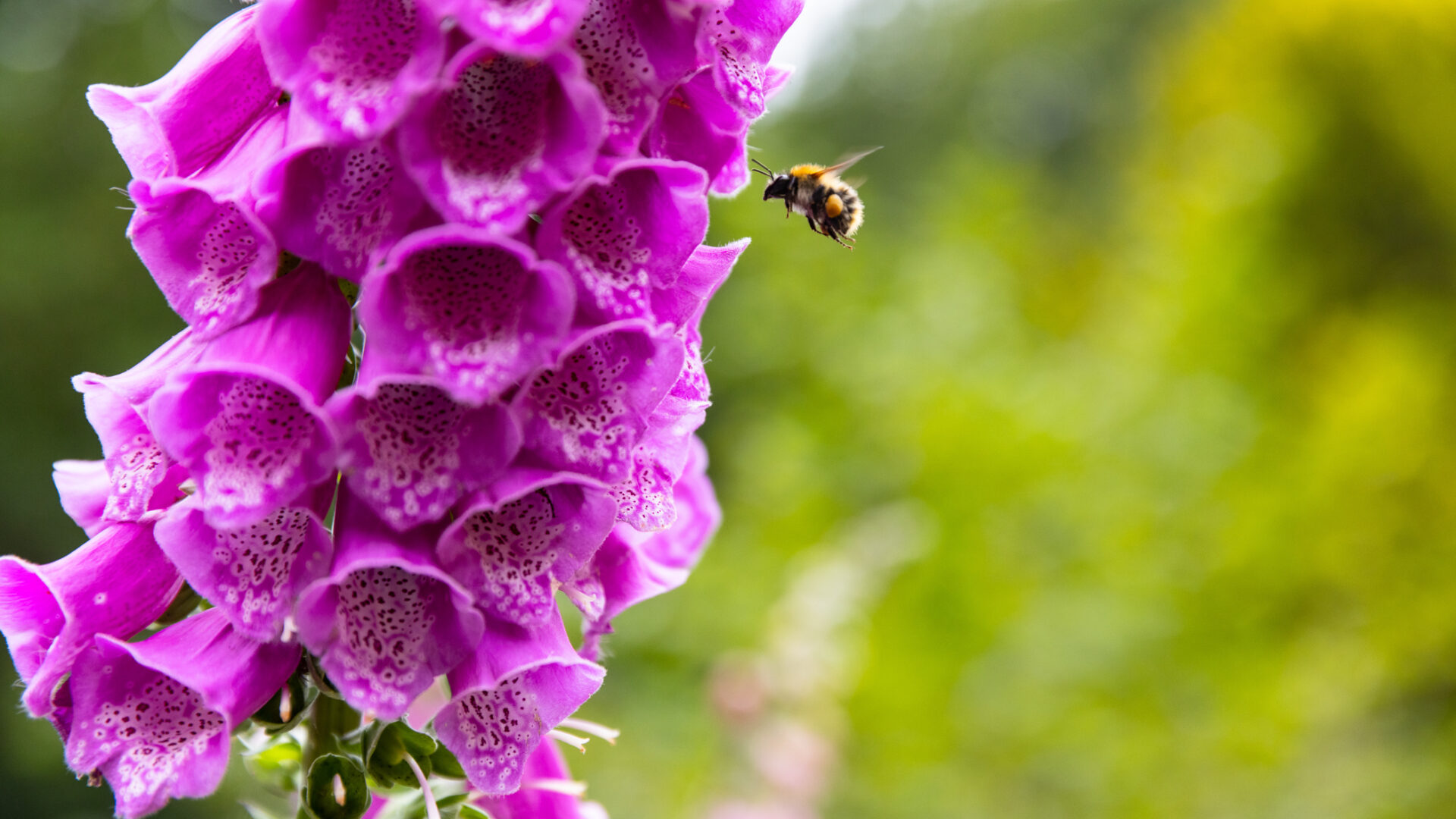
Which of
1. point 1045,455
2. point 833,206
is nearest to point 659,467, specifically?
point 833,206

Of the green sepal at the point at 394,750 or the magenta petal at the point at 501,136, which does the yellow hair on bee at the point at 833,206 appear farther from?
the green sepal at the point at 394,750

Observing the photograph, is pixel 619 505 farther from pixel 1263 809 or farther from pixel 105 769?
pixel 1263 809

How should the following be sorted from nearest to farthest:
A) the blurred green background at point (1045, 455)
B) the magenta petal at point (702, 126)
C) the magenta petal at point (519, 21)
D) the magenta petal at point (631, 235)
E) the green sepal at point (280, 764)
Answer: the magenta petal at point (519, 21) < the magenta petal at point (631, 235) < the magenta petal at point (702, 126) < the green sepal at point (280, 764) < the blurred green background at point (1045, 455)

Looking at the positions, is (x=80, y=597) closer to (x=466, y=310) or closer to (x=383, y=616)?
(x=383, y=616)

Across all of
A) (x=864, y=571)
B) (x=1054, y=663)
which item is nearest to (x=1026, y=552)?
(x=1054, y=663)

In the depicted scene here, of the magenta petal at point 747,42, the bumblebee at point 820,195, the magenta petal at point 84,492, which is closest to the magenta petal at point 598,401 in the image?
the magenta petal at point 747,42

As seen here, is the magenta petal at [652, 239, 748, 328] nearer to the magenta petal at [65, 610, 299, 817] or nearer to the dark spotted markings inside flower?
the dark spotted markings inside flower
